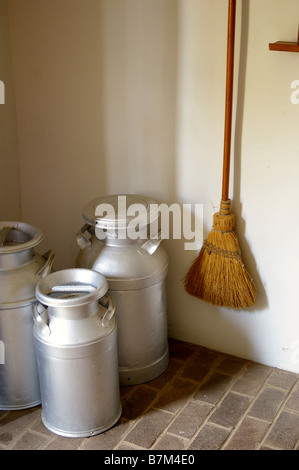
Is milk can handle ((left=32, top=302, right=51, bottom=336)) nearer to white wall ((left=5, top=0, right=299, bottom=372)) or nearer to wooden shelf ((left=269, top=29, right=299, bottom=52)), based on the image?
white wall ((left=5, top=0, right=299, bottom=372))

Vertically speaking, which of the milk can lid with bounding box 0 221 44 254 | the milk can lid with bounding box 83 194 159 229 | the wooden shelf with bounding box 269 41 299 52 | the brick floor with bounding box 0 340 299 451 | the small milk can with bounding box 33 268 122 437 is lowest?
the brick floor with bounding box 0 340 299 451

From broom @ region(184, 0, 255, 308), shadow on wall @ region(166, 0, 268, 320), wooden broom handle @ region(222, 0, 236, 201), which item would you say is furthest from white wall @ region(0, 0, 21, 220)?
wooden broom handle @ region(222, 0, 236, 201)

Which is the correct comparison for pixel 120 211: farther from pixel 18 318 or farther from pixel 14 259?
pixel 18 318

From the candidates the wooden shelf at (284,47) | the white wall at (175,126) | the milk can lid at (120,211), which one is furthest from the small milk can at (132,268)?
the wooden shelf at (284,47)

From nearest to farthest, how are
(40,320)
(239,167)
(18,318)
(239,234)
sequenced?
1. (40,320)
2. (18,318)
3. (239,167)
4. (239,234)

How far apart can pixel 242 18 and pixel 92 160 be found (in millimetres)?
967

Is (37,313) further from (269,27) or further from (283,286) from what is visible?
(269,27)

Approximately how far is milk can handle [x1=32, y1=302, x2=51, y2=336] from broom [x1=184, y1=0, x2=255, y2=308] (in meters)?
0.76

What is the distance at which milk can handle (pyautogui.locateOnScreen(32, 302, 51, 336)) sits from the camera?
2388 mm

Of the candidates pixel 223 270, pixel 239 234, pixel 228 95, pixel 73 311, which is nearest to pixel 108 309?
pixel 73 311

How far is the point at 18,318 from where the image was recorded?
8.29 ft

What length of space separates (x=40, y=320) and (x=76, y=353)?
199 mm

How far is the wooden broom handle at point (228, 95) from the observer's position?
238cm
